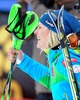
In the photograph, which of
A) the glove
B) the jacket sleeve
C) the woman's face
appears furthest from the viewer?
the jacket sleeve

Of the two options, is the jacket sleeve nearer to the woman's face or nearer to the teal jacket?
the teal jacket

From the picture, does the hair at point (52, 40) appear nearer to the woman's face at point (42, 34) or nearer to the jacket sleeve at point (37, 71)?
the woman's face at point (42, 34)

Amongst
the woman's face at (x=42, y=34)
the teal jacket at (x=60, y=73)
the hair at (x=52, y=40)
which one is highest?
the woman's face at (x=42, y=34)

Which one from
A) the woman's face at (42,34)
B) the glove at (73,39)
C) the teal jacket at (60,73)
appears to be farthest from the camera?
the woman's face at (42,34)

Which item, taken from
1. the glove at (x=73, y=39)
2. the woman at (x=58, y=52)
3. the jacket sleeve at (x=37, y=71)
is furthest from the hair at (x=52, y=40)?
the jacket sleeve at (x=37, y=71)

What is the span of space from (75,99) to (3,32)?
5.30ft

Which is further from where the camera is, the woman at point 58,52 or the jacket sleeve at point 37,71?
the jacket sleeve at point 37,71

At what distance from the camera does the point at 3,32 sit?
2971mm

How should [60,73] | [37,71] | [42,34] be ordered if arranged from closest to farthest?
[60,73]
[42,34]
[37,71]

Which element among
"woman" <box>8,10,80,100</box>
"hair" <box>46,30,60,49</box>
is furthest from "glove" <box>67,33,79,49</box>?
"hair" <box>46,30,60,49</box>

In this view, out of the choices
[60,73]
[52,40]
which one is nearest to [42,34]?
[52,40]

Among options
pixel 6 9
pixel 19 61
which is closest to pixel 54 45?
pixel 19 61

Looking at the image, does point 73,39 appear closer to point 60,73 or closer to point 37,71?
point 60,73

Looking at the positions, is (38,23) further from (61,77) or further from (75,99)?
(75,99)
